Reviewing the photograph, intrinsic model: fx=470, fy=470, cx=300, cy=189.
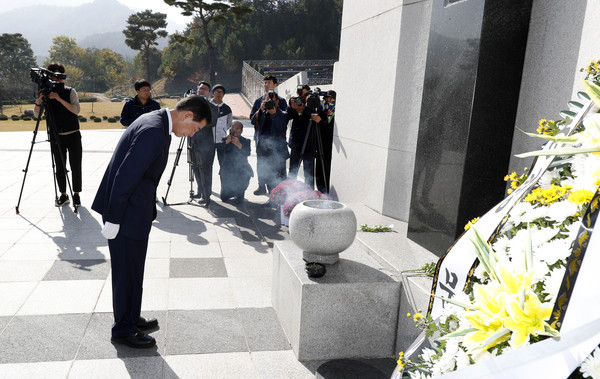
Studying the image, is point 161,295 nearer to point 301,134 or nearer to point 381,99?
point 381,99

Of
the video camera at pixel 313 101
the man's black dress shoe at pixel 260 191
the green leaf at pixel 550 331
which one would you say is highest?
the video camera at pixel 313 101

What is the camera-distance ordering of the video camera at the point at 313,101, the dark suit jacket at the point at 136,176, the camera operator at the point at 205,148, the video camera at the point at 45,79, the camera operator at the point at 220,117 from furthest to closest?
the camera operator at the point at 220,117, the camera operator at the point at 205,148, the video camera at the point at 313,101, the video camera at the point at 45,79, the dark suit jacket at the point at 136,176

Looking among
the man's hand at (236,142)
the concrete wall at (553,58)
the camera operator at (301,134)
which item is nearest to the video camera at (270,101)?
the camera operator at (301,134)

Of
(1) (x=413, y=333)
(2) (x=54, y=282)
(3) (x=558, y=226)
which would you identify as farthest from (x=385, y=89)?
(3) (x=558, y=226)

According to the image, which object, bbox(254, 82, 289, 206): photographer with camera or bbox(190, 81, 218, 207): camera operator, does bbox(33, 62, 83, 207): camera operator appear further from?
bbox(254, 82, 289, 206): photographer with camera

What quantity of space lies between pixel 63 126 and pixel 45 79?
72cm

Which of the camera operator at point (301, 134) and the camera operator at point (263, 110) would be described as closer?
the camera operator at point (301, 134)

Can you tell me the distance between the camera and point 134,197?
3.17m

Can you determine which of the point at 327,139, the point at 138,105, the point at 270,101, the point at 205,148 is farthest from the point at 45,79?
Answer: the point at 327,139

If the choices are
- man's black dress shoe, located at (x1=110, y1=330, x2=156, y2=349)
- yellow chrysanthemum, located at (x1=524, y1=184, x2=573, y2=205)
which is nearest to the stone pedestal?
man's black dress shoe, located at (x1=110, y1=330, x2=156, y2=349)

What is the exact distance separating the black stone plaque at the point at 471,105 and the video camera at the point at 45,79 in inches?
195

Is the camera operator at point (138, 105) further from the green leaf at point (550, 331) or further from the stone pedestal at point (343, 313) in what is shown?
the green leaf at point (550, 331)

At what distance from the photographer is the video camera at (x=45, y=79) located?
616cm

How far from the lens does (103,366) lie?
3.10m
